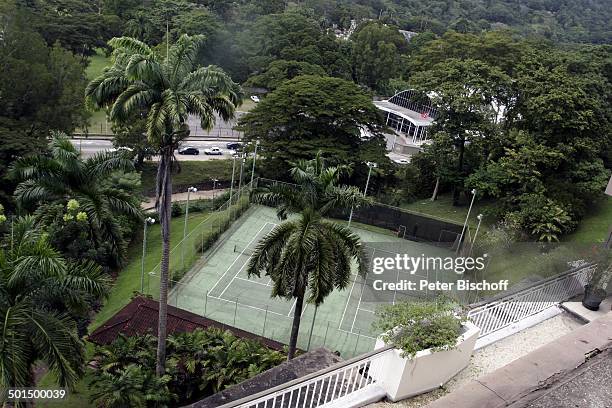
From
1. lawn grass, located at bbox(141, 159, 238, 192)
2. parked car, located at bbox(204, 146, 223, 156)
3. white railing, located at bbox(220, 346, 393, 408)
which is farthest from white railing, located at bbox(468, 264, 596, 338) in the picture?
parked car, located at bbox(204, 146, 223, 156)

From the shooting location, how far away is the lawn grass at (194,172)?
119 ft

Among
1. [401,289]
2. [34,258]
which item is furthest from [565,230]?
[34,258]

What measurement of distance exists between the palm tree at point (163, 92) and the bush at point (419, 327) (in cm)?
622

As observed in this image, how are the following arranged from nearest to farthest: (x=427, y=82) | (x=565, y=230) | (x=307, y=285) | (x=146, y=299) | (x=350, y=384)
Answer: (x=350, y=384) < (x=307, y=285) < (x=146, y=299) < (x=565, y=230) < (x=427, y=82)

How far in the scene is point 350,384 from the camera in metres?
7.08

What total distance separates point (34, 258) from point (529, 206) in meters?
22.1

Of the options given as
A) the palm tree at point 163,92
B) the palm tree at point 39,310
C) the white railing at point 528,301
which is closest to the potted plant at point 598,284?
the white railing at point 528,301

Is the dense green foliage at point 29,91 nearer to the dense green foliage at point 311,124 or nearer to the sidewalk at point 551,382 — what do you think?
the dense green foliage at point 311,124

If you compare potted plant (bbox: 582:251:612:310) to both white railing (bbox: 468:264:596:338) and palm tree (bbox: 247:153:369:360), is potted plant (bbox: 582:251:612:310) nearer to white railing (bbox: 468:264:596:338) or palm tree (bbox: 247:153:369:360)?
white railing (bbox: 468:264:596:338)

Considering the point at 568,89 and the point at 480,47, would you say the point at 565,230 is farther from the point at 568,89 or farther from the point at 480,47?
the point at 480,47

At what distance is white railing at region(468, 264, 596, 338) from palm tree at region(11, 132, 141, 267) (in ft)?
35.7

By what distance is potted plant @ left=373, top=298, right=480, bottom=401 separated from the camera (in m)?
6.73

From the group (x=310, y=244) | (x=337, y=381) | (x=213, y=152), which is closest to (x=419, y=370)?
(x=337, y=381)

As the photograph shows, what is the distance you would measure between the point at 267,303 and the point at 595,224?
57.0ft
